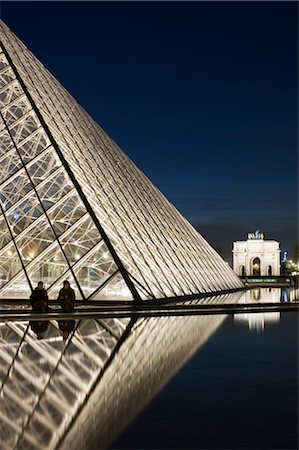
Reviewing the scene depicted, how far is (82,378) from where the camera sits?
288 inches

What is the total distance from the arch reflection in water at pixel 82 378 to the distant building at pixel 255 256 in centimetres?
11412

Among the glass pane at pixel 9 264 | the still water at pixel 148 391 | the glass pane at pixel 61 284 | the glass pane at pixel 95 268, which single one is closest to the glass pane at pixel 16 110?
the glass pane at pixel 9 264

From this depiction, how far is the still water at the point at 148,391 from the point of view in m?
4.97

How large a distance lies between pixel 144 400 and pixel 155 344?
4.19 m

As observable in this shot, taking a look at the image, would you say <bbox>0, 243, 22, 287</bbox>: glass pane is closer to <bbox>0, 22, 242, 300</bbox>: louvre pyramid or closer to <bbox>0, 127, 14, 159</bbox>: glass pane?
<bbox>0, 22, 242, 300</bbox>: louvre pyramid

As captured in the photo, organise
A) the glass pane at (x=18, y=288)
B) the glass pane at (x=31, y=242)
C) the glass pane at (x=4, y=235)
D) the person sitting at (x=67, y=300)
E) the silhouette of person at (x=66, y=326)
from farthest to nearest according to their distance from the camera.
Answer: the glass pane at (x=4, y=235), the glass pane at (x=31, y=242), the glass pane at (x=18, y=288), the person sitting at (x=67, y=300), the silhouette of person at (x=66, y=326)

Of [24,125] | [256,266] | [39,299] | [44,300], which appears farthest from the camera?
[256,266]

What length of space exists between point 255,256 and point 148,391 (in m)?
124

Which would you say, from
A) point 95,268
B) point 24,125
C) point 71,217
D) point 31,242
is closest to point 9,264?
point 31,242

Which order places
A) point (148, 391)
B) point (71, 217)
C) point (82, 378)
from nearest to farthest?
1. point (148, 391)
2. point (82, 378)
3. point (71, 217)

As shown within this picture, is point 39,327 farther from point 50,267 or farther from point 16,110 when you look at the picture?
point 16,110

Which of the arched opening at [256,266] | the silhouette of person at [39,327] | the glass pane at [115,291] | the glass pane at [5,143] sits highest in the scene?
the arched opening at [256,266]

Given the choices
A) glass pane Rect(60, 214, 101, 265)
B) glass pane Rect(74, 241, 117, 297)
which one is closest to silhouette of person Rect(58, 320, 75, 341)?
glass pane Rect(74, 241, 117, 297)

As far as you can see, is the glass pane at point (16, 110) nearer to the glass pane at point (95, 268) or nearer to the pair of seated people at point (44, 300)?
the glass pane at point (95, 268)
